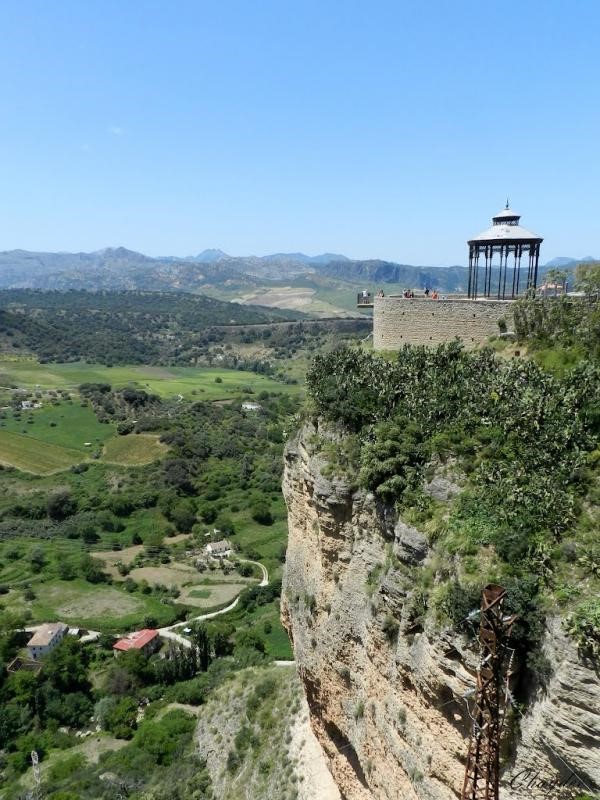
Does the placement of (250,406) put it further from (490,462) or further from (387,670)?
(490,462)

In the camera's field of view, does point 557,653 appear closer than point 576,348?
Yes

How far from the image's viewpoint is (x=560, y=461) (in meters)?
13.4

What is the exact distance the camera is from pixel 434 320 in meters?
24.7

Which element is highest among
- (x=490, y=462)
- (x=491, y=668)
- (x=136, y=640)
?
(x=490, y=462)

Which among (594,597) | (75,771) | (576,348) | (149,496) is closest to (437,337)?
(576,348)

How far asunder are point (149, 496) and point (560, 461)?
7501cm

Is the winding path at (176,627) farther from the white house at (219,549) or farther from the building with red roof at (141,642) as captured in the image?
the white house at (219,549)

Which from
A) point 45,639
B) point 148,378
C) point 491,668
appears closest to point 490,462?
point 491,668

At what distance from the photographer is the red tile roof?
50.3 metres

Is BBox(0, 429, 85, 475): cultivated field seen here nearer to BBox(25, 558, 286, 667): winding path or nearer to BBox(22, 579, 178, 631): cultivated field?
BBox(22, 579, 178, 631): cultivated field

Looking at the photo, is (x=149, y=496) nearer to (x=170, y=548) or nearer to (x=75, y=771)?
(x=170, y=548)

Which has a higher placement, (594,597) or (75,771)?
(594,597)

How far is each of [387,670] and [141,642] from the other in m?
41.8

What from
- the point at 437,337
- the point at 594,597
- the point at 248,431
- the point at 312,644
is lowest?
the point at 248,431
